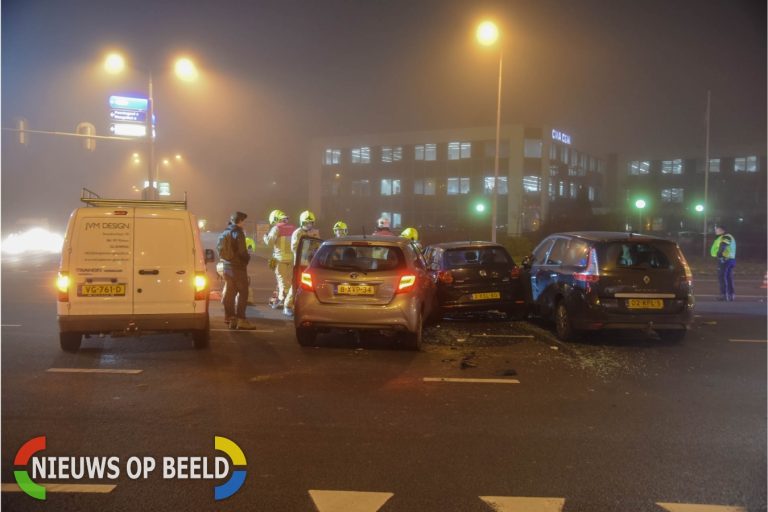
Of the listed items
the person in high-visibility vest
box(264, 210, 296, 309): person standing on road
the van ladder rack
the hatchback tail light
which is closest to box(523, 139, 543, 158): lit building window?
the person in high-visibility vest

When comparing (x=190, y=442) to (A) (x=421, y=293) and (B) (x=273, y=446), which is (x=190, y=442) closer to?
(B) (x=273, y=446)

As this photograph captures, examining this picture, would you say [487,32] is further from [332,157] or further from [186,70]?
[332,157]

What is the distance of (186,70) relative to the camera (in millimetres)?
19234

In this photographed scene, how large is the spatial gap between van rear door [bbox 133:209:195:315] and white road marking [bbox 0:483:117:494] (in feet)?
12.6

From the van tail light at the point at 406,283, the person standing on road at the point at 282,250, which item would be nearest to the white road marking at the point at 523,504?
the van tail light at the point at 406,283

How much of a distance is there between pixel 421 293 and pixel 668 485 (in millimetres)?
4959

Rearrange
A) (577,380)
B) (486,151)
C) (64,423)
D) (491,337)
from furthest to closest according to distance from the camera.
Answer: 1. (486,151)
2. (491,337)
3. (577,380)
4. (64,423)

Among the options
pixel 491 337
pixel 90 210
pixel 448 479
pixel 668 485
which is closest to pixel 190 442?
pixel 448 479

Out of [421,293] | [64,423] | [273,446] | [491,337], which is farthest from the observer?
[491,337]

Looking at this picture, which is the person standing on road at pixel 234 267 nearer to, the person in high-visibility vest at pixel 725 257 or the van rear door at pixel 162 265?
the van rear door at pixel 162 265

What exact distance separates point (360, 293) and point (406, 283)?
0.63 m

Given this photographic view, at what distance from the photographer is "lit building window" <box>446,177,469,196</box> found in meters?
53.5

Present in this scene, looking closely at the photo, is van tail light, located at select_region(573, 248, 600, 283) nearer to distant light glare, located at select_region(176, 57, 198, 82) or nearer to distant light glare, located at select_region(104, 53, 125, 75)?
distant light glare, located at select_region(176, 57, 198, 82)

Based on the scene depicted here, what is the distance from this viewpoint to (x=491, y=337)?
32.7 ft
